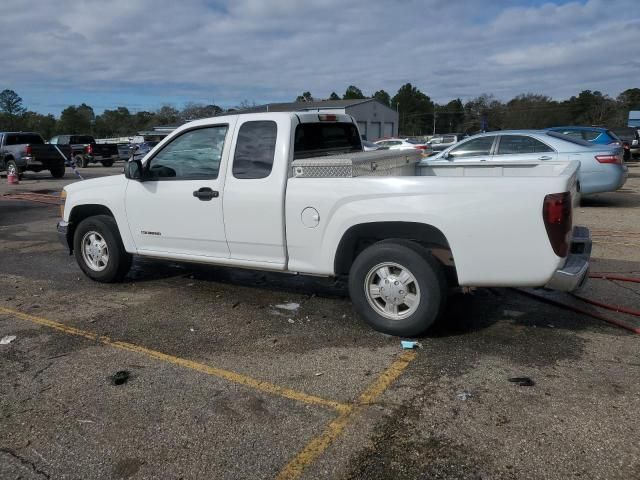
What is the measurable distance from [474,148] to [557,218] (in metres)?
7.64

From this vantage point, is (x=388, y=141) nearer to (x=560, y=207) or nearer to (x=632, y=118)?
(x=560, y=207)

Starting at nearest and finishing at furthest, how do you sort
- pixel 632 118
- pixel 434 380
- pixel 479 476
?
pixel 479 476, pixel 434 380, pixel 632 118

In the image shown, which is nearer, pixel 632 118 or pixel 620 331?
Answer: pixel 620 331

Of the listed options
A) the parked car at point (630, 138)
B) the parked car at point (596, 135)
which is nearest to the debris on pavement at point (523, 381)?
the parked car at point (596, 135)

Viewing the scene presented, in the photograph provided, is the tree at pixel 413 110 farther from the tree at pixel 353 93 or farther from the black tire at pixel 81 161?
the black tire at pixel 81 161

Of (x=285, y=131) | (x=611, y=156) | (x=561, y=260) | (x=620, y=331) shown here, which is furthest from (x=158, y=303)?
(x=611, y=156)

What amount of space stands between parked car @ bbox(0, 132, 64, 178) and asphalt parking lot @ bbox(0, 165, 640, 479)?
1759cm

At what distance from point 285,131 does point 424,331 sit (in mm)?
2156

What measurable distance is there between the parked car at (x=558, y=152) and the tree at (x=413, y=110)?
330ft

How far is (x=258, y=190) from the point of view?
5.02 meters

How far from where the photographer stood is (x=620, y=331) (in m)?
4.69

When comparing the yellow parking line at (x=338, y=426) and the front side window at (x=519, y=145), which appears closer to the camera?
the yellow parking line at (x=338, y=426)

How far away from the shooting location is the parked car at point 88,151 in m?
30.9

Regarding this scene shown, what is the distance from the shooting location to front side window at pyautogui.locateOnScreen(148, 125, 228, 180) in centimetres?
541
